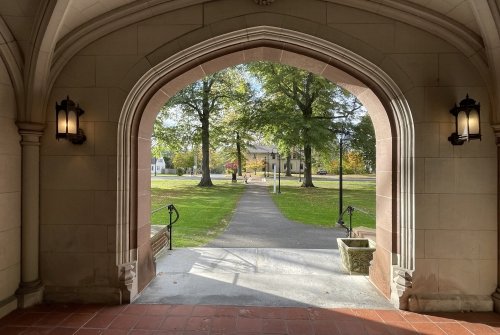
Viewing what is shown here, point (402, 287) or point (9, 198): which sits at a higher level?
point (9, 198)

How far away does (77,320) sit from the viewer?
12.1 feet

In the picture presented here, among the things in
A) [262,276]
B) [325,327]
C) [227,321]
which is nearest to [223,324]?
[227,321]

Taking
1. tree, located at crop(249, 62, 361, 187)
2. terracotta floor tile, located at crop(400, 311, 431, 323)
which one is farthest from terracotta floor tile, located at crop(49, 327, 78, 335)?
tree, located at crop(249, 62, 361, 187)

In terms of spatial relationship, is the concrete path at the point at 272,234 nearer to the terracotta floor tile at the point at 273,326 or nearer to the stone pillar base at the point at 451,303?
the stone pillar base at the point at 451,303

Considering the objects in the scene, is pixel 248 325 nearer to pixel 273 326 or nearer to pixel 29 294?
pixel 273 326

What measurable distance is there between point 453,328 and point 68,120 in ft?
17.6

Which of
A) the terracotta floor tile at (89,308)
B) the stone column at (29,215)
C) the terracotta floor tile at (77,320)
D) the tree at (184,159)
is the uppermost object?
the tree at (184,159)

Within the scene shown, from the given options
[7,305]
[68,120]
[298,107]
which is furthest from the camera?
[298,107]

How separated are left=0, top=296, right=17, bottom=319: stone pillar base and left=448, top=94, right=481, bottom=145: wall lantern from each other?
6.07m

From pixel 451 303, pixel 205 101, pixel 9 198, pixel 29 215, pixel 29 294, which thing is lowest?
pixel 451 303

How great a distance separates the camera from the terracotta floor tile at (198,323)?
3510 mm

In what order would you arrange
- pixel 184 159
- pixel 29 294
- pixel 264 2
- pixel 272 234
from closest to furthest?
pixel 29 294 < pixel 264 2 < pixel 272 234 < pixel 184 159

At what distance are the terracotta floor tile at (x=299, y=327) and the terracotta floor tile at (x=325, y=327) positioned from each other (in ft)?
0.19

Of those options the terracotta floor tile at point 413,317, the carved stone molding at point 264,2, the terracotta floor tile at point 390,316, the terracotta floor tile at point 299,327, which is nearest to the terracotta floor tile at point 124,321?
the terracotta floor tile at point 299,327
